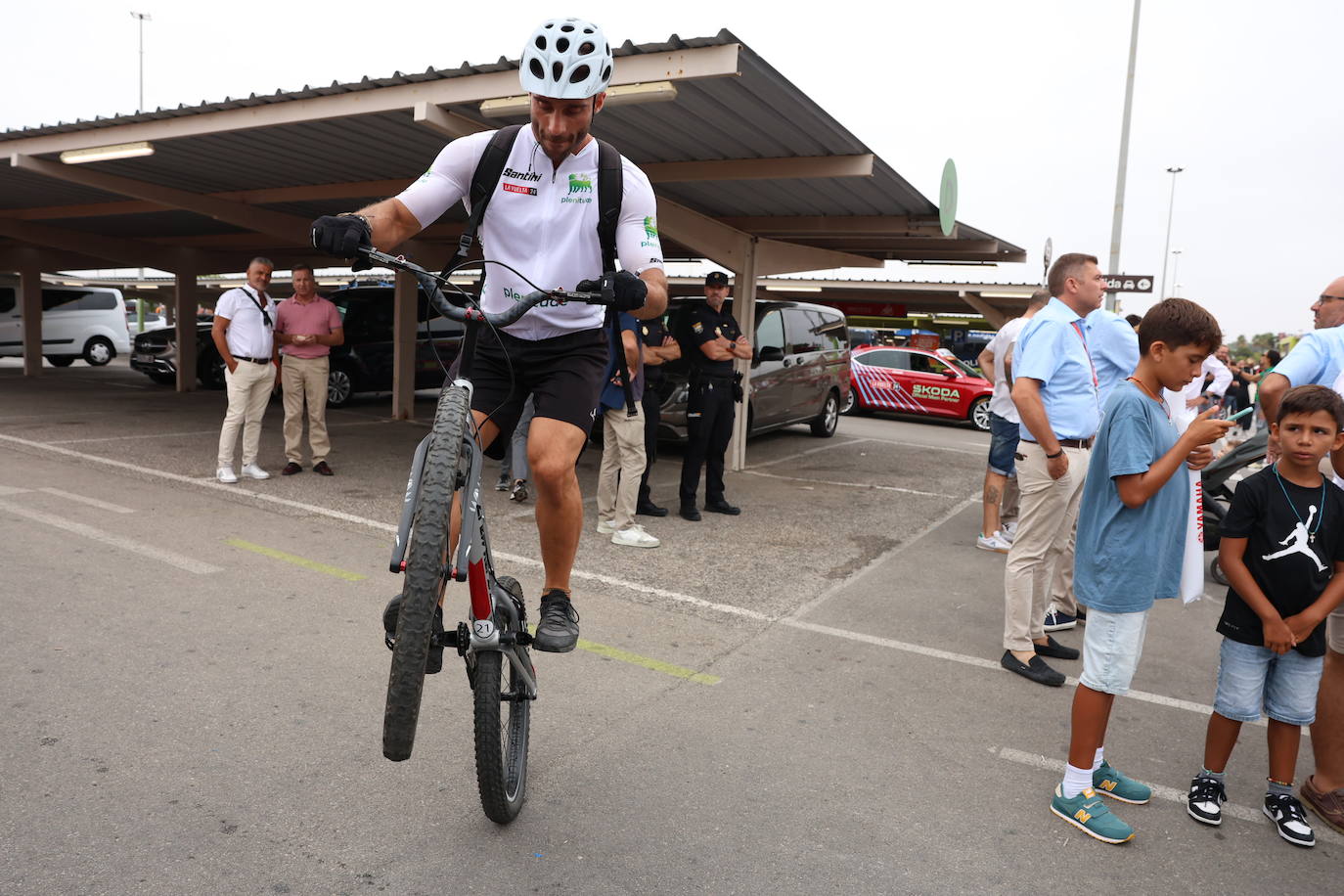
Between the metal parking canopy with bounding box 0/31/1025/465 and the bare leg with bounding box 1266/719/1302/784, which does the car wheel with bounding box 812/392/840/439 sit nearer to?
the metal parking canopy with bounding box 0/31/1025/465

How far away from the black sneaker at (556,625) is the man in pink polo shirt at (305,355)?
21.5 ft

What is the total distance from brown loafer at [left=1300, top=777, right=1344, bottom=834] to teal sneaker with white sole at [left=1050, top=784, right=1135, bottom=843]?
76 cm

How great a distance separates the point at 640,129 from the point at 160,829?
6.13 meters

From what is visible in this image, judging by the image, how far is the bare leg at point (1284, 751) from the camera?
3219mm

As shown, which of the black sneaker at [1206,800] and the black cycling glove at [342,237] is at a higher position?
the black cycling glove at [342,237]

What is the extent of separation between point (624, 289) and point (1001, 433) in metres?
5.30

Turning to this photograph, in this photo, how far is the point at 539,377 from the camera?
3072 mm

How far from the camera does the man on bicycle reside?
288 cm

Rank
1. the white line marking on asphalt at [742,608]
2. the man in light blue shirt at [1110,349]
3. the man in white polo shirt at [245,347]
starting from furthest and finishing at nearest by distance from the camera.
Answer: the man in white polo shirt at [245,347] → the man in light blue shirt at [1110,349] → the white line marking on asphalt at [742,608]

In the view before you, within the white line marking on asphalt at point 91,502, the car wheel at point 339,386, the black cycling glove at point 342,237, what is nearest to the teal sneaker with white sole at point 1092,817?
the black cycling glove at point 342,237

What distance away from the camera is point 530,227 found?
3010 millimetres

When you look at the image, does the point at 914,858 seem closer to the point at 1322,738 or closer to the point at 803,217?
the point at 1322,738

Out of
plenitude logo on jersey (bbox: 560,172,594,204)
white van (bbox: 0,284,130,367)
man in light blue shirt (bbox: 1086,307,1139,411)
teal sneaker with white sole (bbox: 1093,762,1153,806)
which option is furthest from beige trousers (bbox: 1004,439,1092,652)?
white van (bbox: 0,284,130,367)

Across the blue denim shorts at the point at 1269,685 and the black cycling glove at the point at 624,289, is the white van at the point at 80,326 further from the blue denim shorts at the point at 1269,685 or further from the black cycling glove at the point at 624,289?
the blue denim shorts at the point at 1269,685
